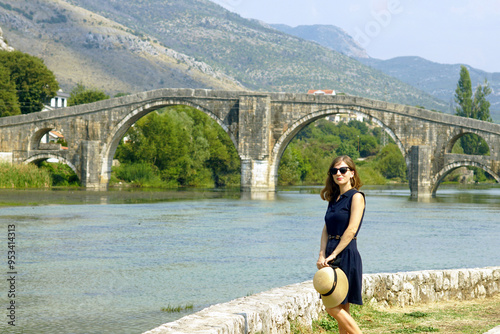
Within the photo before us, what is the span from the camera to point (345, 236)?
400 centimetres

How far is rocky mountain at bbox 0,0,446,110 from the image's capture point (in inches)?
3792

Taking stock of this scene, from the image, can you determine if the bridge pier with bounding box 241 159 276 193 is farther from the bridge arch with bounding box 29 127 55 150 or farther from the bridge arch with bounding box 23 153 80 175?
the bridge arch with bounding box 29 127 55 150

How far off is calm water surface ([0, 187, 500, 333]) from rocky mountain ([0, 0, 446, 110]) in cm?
6975

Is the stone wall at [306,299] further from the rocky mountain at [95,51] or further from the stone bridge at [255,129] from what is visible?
the rocky mountain at [95,51]

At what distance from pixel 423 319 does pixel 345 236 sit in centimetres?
174

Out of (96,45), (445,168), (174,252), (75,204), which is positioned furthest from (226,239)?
(96,45)

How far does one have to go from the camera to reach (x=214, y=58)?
122688 mm

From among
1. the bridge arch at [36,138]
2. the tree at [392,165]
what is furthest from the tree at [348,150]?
the bridge arch at [36,138]

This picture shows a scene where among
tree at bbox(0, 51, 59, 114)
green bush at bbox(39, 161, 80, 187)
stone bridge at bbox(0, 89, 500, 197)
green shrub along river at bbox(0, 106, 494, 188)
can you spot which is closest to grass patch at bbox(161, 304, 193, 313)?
stone bridge at bbox(0, 89, 500, 197)

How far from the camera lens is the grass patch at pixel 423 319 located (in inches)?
194

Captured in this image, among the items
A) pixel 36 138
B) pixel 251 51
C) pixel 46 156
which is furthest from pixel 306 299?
pixel 251 51

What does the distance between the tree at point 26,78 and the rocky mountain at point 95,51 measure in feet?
144

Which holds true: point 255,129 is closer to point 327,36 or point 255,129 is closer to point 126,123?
point 126,123

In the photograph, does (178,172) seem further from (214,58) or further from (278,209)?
(214,58)
